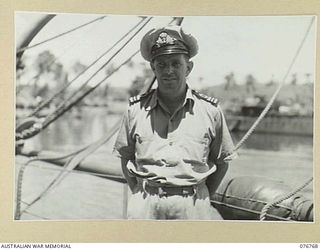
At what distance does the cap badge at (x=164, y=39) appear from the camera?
29.1 inches

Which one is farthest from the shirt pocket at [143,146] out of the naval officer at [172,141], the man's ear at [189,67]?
the man's ear at [189,67]

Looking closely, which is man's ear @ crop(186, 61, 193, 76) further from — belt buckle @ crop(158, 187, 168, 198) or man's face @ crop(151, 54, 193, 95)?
belt buckle @ crop(158, 187, 168, 198)

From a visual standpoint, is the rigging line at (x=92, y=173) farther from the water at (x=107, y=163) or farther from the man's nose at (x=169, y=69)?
the man's nose at (x=169, y=69)

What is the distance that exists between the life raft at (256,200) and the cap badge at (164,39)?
8.2 inches

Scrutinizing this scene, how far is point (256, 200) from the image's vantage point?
75 centimetres

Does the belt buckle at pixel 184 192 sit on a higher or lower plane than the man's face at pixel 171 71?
lower

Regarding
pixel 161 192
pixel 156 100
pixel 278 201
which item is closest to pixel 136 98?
pixel 156 100

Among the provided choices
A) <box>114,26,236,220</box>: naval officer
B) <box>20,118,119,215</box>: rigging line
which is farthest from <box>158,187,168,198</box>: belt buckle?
<box>20,118,119,215</box>: rigging line

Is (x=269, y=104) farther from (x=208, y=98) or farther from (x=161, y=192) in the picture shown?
(x=161, y=192)

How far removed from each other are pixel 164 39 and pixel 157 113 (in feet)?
0.33

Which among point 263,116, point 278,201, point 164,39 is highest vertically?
point 164,39

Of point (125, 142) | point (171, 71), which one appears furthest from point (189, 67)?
point (125, 142)

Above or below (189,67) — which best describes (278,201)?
below

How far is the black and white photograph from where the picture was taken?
2.45 ft
